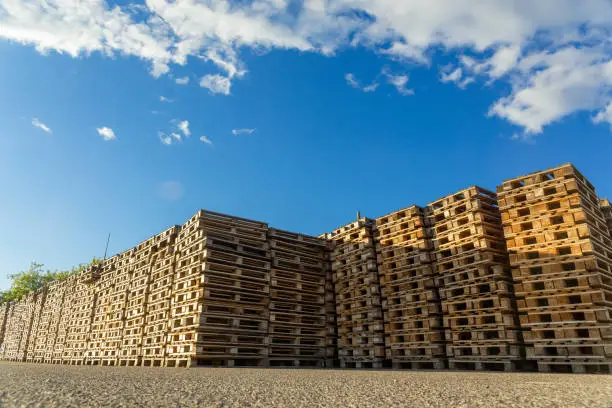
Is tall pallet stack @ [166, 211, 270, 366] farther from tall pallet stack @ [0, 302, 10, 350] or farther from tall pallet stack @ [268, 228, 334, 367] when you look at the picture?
tall pallet stack @ [0, 302, 10, 350]

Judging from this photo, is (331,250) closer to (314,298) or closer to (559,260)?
(314,298)

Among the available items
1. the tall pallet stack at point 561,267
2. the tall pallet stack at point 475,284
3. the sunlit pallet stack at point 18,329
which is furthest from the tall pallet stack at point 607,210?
the sunlit pallet stack at point 18,329

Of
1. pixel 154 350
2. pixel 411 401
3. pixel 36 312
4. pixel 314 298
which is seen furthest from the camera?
pixel 36 312

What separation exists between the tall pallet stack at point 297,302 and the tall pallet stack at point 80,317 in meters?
11.1

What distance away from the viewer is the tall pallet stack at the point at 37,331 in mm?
24594

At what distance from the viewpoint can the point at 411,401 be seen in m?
4.17

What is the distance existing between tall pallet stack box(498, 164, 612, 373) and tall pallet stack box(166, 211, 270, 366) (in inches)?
317

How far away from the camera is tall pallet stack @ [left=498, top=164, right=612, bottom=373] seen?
8555mm

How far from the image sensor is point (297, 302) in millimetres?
14367

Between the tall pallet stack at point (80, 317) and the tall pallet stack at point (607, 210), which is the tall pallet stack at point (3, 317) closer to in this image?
the tall pallet stack at point (80, 317)

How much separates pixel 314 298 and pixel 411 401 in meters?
10.9

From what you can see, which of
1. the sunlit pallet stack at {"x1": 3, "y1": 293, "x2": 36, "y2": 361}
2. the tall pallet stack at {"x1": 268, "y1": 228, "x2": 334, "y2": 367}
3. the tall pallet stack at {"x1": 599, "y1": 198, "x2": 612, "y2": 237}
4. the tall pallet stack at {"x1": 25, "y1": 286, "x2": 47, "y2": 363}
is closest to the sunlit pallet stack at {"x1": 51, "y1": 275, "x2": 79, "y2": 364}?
the tall pallet stack at {"x1": 25, "y1": 286, "x2": 47, "y2": 363}

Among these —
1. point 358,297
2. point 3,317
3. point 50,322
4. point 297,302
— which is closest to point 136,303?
point 297,302

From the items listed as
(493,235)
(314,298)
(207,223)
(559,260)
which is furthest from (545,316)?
(207,223)
